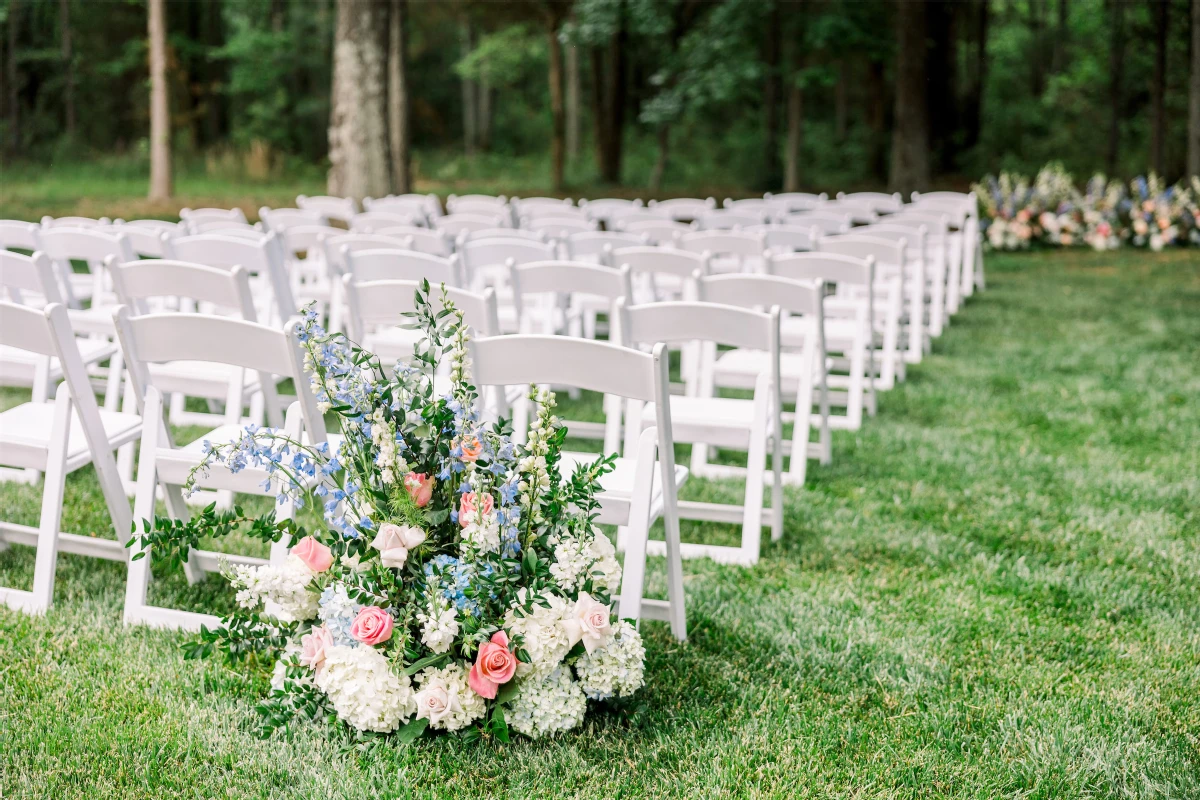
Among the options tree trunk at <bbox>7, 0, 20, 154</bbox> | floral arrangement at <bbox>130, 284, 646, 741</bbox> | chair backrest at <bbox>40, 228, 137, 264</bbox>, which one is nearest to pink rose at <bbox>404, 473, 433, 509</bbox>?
floral arrangement at <bbox>130, 284, 646, 741</bbox>

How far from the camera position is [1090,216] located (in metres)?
14.6

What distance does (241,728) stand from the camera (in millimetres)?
2949

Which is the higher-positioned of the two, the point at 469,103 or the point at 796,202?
the point at 469,103

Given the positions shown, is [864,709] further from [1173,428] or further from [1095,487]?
[1173,428]

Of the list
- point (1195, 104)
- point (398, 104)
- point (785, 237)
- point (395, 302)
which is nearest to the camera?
point (395, 302)

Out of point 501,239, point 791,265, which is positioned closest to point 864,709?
point 791,265

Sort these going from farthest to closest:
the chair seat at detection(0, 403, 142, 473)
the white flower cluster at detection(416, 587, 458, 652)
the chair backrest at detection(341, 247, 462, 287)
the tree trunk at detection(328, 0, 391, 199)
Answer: the tree trunk at detection(328, 0, 391, 199), the chair backrest at detection(341, 247, 462, 287), the chair seat at detection(0, 403, 142, 473), the white flower cluster at detection(416, 587, 458, 652)

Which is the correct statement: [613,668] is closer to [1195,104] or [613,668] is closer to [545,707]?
[545,707]

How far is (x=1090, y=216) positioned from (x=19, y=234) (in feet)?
42.3

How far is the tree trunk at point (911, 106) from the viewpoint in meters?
15.3

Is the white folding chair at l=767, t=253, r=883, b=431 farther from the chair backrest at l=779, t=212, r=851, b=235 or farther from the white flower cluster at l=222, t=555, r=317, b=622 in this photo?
the white flower cluster at l=222, t=555, r=317, b=622

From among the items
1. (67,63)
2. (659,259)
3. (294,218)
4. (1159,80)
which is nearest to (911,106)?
(1159,80)

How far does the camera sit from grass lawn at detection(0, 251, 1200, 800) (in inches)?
108

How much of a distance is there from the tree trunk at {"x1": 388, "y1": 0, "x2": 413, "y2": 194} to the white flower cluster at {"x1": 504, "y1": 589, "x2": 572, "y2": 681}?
991 centimetres
